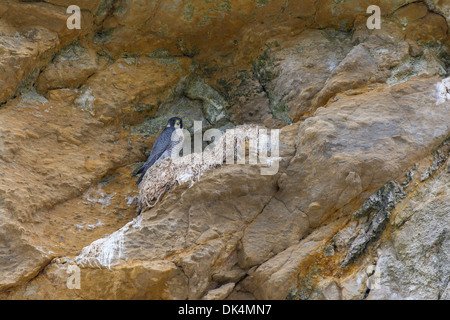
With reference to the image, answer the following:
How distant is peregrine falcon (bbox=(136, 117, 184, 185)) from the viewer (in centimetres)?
730

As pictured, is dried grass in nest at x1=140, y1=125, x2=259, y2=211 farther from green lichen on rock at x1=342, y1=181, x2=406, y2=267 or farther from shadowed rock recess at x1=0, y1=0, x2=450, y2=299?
green lichen on rock at x1=342, y1=181, x2=406, y2=267

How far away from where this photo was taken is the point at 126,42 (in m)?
7.97

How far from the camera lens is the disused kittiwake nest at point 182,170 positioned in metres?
5.96

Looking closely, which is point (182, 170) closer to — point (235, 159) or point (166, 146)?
point (235, 159)

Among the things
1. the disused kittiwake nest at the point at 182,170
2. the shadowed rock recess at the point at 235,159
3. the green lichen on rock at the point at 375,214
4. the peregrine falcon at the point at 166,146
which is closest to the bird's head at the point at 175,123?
the peregrine falcon at the point at 166,146

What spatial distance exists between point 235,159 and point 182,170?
0.66m

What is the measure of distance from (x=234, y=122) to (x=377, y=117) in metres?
2.22

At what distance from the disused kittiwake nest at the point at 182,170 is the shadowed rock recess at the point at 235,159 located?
30mm

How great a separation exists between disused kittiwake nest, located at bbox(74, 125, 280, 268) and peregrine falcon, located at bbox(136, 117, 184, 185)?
0.28m

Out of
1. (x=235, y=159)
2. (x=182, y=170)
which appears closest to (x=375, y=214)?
(x=235, y=159)

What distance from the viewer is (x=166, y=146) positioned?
739 cm

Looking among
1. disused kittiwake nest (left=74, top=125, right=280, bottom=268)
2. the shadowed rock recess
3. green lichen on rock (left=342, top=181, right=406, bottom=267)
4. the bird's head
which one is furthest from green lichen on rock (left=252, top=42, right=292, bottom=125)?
green lichen on rock (left=342, top=181, right=406, bottom=267)
